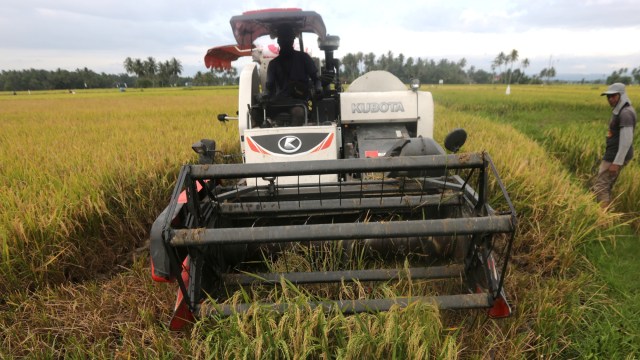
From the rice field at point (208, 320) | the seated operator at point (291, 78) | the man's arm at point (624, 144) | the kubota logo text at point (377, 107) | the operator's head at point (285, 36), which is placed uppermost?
the operator's head at point (285, 36)

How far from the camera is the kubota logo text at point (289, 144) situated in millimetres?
2969

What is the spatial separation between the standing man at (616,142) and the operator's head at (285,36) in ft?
12.0

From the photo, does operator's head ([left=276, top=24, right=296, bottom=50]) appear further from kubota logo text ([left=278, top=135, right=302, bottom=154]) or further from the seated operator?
kubota logo text ([left=278, top=135, right=302, bottom=154])

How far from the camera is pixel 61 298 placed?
238 centimetres

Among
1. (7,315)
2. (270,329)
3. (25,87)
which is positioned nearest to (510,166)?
(270,329)

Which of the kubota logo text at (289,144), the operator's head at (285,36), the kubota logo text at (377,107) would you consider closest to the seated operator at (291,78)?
the operator's head at (285,36)

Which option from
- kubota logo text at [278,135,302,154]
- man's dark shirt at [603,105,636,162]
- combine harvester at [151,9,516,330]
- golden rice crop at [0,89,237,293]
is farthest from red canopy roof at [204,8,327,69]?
man's dark shirt at [603,105,636,162]

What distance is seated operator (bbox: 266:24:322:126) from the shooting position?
3605 millimetres

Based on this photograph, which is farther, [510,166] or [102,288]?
[510,166]

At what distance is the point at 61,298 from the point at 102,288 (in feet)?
0.81

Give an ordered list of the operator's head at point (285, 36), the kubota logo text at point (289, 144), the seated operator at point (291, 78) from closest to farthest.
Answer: the kubota logo text at point (289, 144)
the operator's head at point (285, 36)
the seated operator at point (291, 78)

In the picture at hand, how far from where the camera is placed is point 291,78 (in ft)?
12.0

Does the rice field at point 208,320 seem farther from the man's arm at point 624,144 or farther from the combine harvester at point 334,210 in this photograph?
the man's arm at point 624,144

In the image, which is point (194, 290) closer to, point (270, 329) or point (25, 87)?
point (270, 329)
